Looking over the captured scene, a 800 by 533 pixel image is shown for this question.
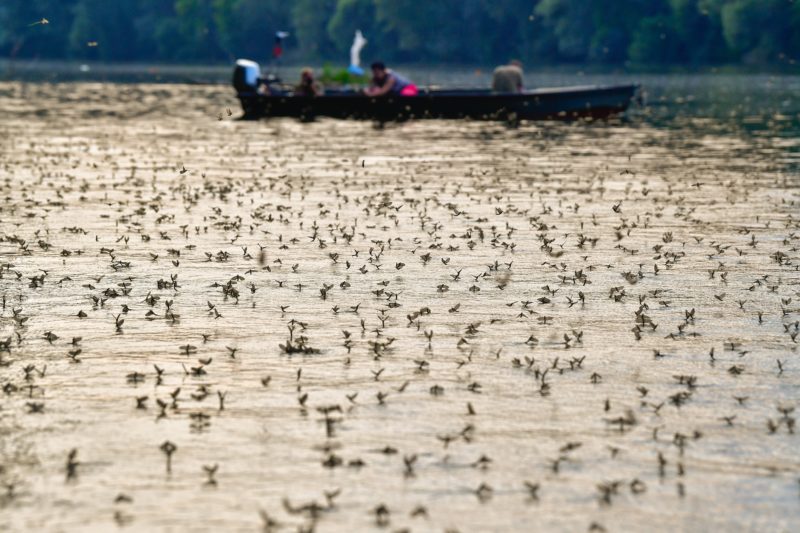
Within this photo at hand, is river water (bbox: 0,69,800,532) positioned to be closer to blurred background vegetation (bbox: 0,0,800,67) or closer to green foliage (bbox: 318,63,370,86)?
green foliage (bbox: 318,63,370,86)

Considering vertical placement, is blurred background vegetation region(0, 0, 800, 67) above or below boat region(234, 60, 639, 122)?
above

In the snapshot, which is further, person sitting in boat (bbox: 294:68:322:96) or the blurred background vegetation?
the blurred background vegetation

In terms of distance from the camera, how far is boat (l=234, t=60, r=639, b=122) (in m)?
45.7

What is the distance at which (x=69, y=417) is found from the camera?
33.2 feet

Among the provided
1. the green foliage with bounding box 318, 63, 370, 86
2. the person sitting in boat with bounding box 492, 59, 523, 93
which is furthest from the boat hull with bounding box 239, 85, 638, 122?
the green foliage with bounding box 318, 63, 370, 86

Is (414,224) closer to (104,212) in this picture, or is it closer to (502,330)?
(104,212)

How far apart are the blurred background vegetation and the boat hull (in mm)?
37528

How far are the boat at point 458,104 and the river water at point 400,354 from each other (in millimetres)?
19034

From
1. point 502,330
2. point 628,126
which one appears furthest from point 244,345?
point 628,126

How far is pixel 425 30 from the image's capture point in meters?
123

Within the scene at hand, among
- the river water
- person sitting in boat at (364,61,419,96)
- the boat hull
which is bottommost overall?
the river water

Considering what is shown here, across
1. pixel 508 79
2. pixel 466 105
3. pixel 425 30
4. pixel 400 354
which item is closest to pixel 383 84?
pixel 466 105

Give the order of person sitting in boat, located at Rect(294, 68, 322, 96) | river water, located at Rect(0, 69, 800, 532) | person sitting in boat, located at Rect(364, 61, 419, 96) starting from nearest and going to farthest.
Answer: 1. river water, located at Rect(0, 69, 800, 532)
2. person sitting in boat, located at Rect(364, 61, 419, 96)
3. person sitting in boat, located at Rect(294, 68, 322, 96)

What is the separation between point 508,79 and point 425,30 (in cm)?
Result: 7784
